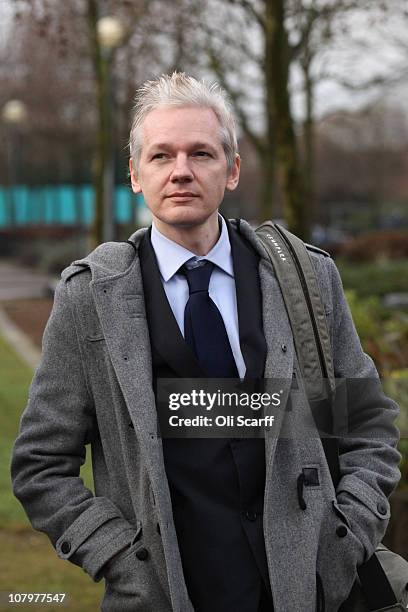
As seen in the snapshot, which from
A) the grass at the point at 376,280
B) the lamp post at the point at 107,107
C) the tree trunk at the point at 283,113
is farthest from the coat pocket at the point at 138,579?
the grass at the point at 376,280

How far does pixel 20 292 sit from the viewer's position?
2694 cm

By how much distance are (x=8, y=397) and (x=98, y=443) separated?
8.62 meters

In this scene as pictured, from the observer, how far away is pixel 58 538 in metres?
2.53

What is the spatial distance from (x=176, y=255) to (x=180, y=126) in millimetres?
306

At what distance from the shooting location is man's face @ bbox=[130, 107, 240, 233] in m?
2.49

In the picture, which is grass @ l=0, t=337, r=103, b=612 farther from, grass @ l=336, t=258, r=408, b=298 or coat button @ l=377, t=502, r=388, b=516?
grass @ l=336, t=258, r=408, b=298

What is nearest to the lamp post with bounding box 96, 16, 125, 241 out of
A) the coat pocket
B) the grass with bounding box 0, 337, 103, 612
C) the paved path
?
the paved path

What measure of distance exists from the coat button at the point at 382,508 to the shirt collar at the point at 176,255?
67cm

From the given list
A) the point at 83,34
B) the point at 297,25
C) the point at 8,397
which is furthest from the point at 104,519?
the point at 83,34

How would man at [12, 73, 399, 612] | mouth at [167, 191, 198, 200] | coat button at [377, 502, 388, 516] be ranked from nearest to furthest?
man at [12, 73, 399, 612] → mouth at [167, 191, 198, 200] → coat button at [377, 502, 388, 516]

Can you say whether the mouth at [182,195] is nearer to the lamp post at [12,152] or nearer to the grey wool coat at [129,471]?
the grey wool coat at [129,471]

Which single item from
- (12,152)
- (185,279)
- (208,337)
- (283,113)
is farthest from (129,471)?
(12,152)

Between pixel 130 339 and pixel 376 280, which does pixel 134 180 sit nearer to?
pixel 130 339

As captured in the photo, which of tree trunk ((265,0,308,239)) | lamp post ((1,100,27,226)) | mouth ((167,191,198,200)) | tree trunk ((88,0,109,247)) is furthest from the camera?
lamp post ((1,100,27,226))
